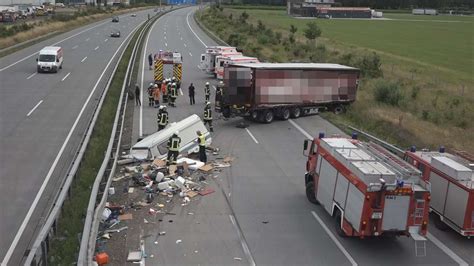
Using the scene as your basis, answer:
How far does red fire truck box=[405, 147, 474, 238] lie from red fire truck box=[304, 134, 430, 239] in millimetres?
1365

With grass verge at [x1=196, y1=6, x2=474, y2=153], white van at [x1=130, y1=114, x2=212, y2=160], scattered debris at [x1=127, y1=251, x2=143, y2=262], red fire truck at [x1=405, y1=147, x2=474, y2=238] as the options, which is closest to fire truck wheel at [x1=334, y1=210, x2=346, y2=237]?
red fire truck at [x1=405, y1=147, x2=474, y2=238]

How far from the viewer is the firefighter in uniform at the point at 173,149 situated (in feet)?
67.3

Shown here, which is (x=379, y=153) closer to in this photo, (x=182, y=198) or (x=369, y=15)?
(x=182, y=198)

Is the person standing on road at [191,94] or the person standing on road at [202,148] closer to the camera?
the person standing on road at [202,148]

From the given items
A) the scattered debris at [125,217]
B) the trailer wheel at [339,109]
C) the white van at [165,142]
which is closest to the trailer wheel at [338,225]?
the scattered debris at [125,217]

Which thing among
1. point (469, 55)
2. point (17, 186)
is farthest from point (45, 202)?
point (469, 55)

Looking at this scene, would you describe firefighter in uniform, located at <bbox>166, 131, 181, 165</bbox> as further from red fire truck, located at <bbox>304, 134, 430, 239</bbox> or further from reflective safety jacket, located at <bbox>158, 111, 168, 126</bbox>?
red fire truck, located at <bbox>304, 134, 430, 239</bbox>

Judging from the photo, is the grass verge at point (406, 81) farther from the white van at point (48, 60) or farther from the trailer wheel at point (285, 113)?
the white van at point (48, 60)

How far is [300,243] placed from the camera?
48.1 feet

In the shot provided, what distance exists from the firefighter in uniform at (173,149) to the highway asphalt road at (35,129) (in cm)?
378

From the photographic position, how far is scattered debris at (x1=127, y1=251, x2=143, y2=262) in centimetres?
1338

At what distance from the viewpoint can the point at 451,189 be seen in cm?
1500

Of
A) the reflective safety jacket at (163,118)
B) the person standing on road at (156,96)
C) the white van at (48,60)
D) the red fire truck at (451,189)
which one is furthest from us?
the white van at (48,60)

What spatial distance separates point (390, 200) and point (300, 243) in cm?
279
